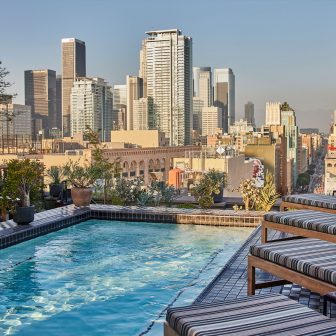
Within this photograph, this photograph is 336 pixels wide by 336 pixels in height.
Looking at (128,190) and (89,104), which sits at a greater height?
(89,104)

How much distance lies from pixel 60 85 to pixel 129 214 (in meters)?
184

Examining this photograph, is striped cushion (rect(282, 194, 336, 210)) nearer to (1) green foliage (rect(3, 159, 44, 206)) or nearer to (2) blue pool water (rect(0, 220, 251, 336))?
(2) blue pool water (rect(0, 220, 251, 336))

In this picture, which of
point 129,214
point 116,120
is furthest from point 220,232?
point 116,120

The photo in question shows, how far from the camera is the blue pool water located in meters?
4.19

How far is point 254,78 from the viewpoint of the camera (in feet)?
105

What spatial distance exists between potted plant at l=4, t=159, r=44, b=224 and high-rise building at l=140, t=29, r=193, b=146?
112858 millimetres

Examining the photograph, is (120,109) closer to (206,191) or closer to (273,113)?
(273,113)

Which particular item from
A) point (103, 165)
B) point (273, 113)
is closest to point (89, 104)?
point (273, 113)

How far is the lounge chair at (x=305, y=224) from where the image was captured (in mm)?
4133

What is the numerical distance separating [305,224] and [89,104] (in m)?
123

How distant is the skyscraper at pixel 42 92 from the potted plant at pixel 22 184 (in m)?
157

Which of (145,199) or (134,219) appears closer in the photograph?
(134,219)

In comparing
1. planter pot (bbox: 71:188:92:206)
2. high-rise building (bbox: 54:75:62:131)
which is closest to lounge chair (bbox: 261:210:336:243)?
planter pot (bbox: 71:188:92:206)

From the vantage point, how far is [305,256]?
10.5 ft
